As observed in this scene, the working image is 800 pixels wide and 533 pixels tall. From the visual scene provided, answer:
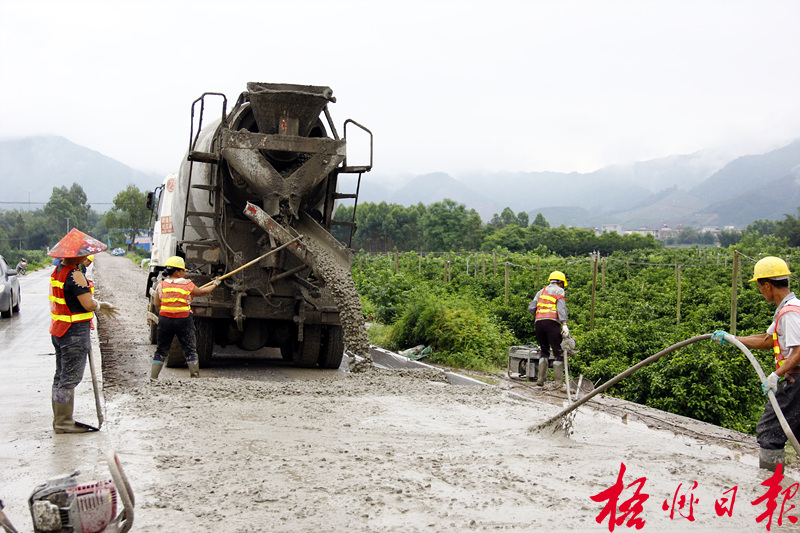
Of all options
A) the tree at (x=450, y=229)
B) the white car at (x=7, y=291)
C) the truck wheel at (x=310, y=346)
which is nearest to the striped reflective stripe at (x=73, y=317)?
the truck wheel at (x=310, y=346)

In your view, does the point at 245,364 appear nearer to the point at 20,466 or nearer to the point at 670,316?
the point at 20,466

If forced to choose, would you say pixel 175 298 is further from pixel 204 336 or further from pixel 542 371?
pixel 542 371

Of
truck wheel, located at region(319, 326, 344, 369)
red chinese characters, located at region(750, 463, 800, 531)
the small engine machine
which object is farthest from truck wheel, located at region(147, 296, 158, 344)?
red chinese characters, located at region(750, 463, 800, 531)

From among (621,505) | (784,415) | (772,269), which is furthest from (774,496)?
(772,269)

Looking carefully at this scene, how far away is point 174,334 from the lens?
8711 mm

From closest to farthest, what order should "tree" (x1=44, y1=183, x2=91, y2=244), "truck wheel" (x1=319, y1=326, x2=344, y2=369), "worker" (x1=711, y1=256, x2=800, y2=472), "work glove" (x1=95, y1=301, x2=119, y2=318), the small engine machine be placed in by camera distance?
the small engine machine
"worker" (x1=711, y1=256, x2=800, y2=472)
"work glove" (x1=95, y1=301, x2=119, y2=318)
"truck wheel" (x1=319, y1=326, x2=344, y2=369)
"tree" (x1=44, y1=183, x2=91, y2=244)

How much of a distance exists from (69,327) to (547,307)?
6135mm

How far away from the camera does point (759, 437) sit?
18.0ft

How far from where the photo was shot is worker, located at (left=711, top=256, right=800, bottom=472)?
5156 millimetres

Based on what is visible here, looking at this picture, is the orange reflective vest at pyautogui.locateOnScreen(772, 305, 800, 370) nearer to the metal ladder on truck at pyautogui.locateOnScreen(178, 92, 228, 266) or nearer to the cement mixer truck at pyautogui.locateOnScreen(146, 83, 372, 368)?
the cement mixer truck at pyautogui.locateOnScreen(146, 83, 372, 368)

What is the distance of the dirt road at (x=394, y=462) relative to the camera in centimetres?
429

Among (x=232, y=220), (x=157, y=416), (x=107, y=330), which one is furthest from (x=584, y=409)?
(x=107, y=330)

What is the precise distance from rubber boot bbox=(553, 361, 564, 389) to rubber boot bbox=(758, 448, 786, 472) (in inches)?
165

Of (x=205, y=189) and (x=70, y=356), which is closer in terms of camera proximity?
(x=70, y=356)
